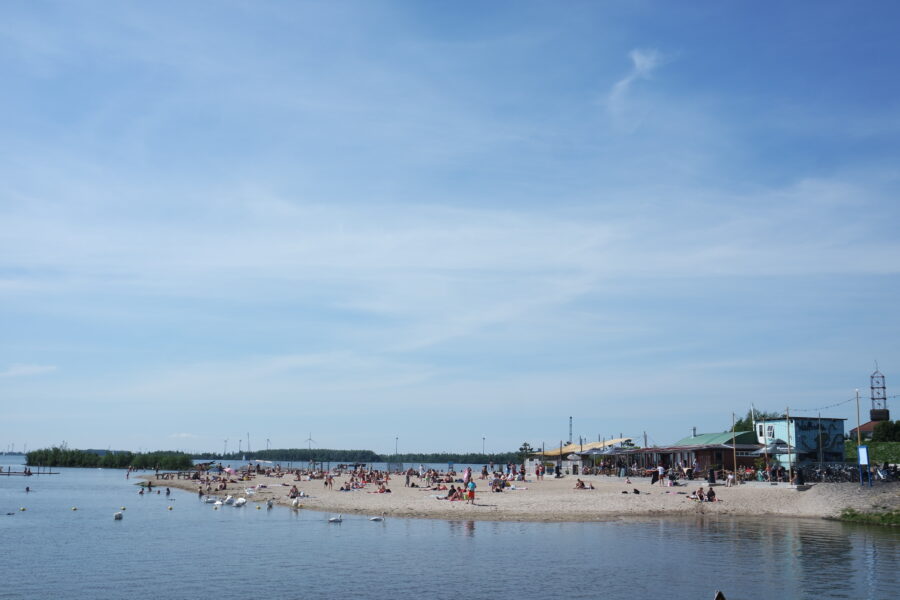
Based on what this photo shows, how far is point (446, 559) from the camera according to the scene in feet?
95.1

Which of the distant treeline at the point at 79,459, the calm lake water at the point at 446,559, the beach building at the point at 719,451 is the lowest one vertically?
the distant treeline at the point at 79,459

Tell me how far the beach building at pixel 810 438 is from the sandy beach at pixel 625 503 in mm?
11552

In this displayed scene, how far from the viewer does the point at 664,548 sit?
3145 centimetres

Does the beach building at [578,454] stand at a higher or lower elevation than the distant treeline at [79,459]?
higher

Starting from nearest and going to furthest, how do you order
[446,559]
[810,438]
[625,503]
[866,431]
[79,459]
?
[446,559] → [625,503] → [810,438] → [866,431] → [79,459]

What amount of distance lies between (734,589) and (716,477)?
31110mm

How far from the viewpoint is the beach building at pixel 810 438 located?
5806 cm

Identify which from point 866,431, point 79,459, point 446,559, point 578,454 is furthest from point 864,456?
point 79,459

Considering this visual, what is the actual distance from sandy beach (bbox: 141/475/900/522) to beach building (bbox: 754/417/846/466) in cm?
1155

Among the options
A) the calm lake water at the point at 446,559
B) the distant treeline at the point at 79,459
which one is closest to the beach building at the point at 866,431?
the calm lake water at the point at 446,559

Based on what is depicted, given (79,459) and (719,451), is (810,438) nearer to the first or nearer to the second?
(719,451)

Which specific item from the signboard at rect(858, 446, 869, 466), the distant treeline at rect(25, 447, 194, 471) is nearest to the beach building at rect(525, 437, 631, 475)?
the signboard at rect(858, 446, 869, 466)

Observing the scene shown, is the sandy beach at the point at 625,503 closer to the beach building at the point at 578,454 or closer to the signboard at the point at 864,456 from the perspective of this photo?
the signboard at the point at 864,456

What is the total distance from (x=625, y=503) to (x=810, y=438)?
2324cm
